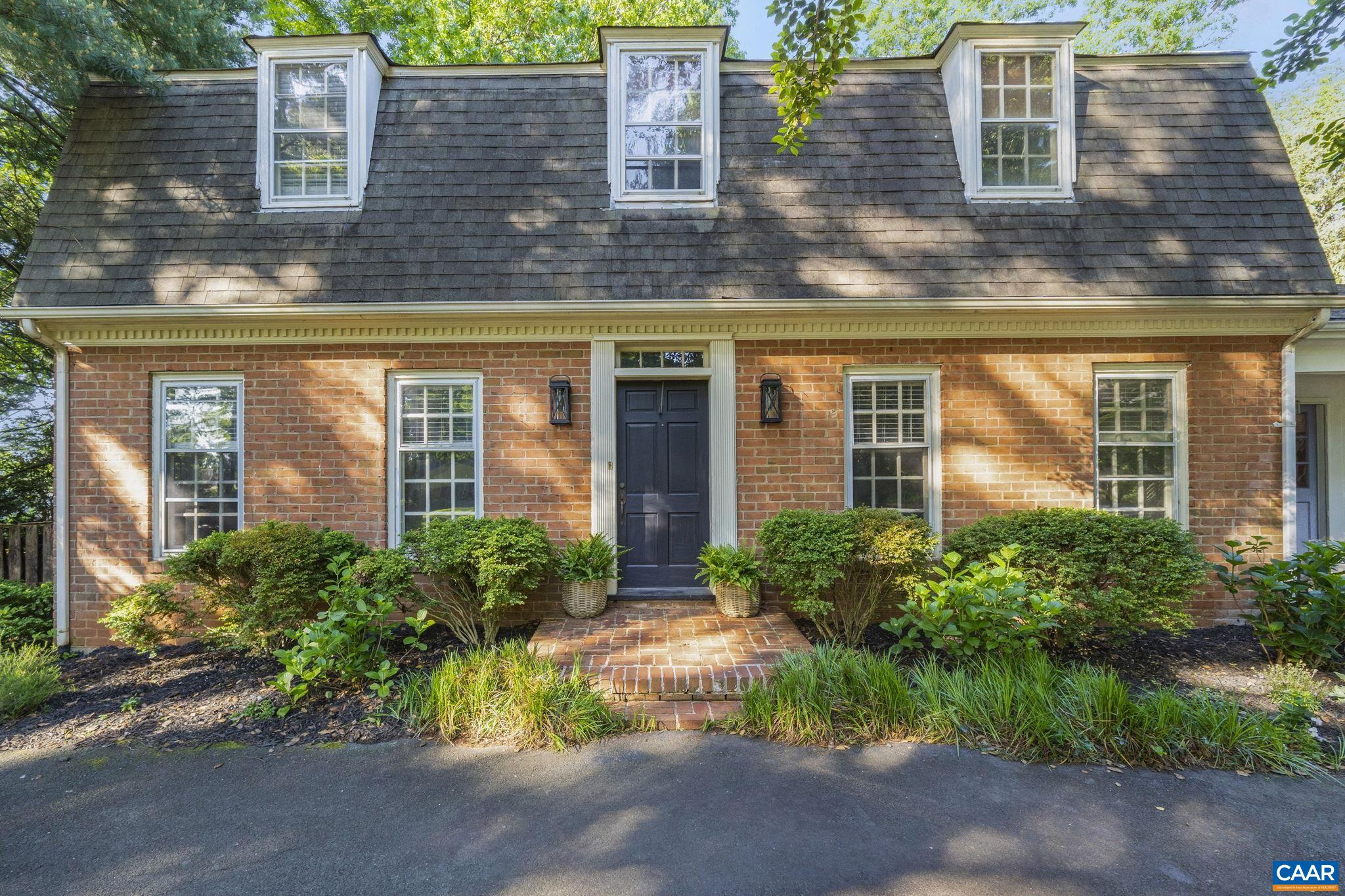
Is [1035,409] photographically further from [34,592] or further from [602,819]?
[34,592]

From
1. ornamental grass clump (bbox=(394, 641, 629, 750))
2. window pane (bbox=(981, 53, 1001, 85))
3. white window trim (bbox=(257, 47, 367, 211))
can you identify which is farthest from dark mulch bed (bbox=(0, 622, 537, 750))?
window pane (bbox=(981, 53, 1001, 85))

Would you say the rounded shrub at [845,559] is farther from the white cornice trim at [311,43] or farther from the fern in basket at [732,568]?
the white cornice trim at [311,43]

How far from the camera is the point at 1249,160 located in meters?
5.79

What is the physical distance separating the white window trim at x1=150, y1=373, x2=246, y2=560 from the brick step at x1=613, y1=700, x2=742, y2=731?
4.16 m

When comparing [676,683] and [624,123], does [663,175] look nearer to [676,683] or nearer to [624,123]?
[624,123]

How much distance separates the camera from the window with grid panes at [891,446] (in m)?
5.65

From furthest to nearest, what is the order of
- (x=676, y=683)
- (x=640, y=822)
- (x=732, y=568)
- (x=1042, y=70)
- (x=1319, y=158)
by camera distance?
(x=1319, y=158) → (x=1042, y=70) → (x=732, y=568) → (x=676, y=683) → (x=640, y=822)

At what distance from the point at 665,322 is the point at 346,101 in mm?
3916

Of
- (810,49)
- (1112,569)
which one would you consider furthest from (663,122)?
(1112,569)

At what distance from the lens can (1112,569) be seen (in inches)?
176

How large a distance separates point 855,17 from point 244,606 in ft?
20.2

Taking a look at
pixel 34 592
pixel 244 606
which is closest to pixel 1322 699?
pixel 244 606

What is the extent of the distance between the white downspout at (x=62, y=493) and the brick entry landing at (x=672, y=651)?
434cm

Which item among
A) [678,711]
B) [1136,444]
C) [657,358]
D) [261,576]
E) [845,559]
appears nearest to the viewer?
[678,711]
